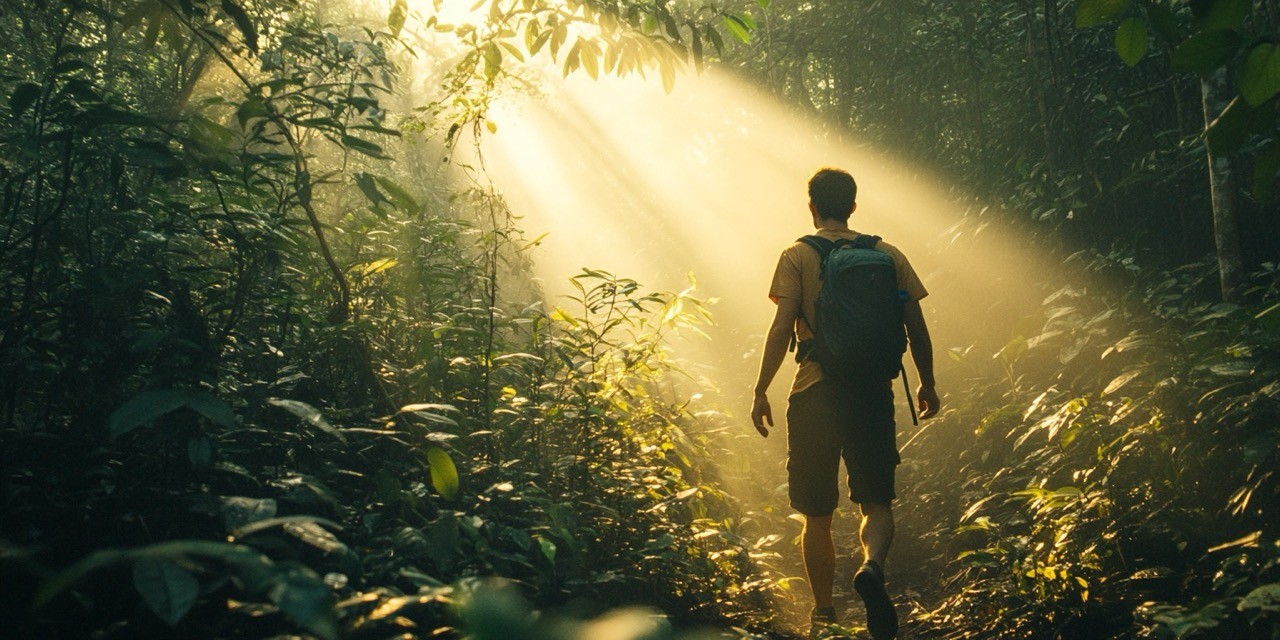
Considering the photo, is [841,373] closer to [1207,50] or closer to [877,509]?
[877,509]

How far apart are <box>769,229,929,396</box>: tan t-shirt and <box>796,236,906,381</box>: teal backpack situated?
4.2 inches

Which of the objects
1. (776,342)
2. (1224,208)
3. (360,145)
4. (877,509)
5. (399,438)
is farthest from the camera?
(1224,208)

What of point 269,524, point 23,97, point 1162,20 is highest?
point 23,97

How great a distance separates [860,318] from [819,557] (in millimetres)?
1177

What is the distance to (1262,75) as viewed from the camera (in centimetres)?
160

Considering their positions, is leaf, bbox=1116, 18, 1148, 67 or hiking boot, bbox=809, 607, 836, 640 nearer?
leaf, bbox=1116, 18, 1148, 67

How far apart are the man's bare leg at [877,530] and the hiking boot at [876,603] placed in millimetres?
193

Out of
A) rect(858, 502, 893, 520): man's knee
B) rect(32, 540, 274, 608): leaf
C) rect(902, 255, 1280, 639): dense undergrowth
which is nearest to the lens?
rect(32, 540, 274, 608): leaf

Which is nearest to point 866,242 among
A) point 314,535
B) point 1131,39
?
point 1131,39

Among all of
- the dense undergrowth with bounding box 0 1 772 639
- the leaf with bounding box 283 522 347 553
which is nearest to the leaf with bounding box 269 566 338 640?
the dense undergrowth with bounding box 0 1 772 639

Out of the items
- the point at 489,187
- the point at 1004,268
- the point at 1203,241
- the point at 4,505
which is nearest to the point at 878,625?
the point at 489,187

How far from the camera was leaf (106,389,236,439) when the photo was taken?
1.71 m

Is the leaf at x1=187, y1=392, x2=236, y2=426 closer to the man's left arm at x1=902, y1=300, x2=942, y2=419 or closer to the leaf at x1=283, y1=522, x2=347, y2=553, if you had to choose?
the leaf at x1=283, y1=522, x2=347, y2=553

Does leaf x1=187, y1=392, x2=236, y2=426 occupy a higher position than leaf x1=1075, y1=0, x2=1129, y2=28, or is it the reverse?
leaf x1=1075, y1=0, x2=1129, y2=28
